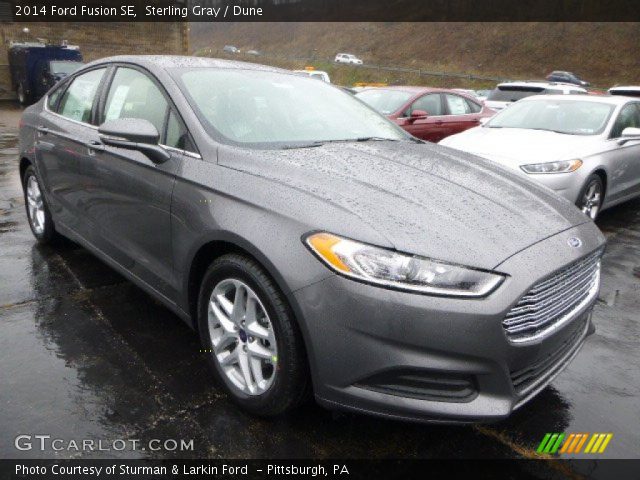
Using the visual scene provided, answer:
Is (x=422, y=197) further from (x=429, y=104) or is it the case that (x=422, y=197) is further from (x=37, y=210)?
(x=429, y=104)

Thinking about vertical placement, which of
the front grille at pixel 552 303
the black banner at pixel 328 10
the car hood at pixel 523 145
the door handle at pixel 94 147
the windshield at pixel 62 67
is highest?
the black banner at pixel 328 10

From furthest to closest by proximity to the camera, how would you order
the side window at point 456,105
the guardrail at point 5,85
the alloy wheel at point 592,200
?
1. the guardrail at point 5,85
2. the side window at point 456,105
3. the alloy wheel at point 592,200

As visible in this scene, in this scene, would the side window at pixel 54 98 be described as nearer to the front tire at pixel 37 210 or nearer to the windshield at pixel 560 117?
the front tire at pixel 37 210

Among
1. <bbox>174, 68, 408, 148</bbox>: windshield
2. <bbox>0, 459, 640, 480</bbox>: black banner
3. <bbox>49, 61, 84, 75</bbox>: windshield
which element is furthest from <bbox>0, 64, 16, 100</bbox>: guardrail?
<bbox>0, 459, 640, 480</bbox>: black banner

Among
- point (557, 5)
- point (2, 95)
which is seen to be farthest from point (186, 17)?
point (557, 5)

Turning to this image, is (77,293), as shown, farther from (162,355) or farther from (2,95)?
(2,95)

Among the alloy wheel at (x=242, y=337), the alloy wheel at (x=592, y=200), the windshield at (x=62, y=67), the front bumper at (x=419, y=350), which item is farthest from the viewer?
the windshield at (x=62, y=67)

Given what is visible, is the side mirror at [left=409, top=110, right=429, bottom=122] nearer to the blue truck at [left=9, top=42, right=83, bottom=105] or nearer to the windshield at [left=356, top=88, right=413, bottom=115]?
the windshield at [left=356, top=88, right=413, bottom=115]

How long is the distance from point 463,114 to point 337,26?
65849 mm

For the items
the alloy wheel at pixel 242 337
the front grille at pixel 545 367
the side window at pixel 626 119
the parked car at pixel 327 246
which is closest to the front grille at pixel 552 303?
the parked car at pixel 327 246

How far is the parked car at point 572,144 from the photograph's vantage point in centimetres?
520

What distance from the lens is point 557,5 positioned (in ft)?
164

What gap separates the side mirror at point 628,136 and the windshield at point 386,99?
11.2 feet

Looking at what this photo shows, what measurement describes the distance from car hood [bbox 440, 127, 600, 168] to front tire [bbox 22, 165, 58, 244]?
3983 mm
